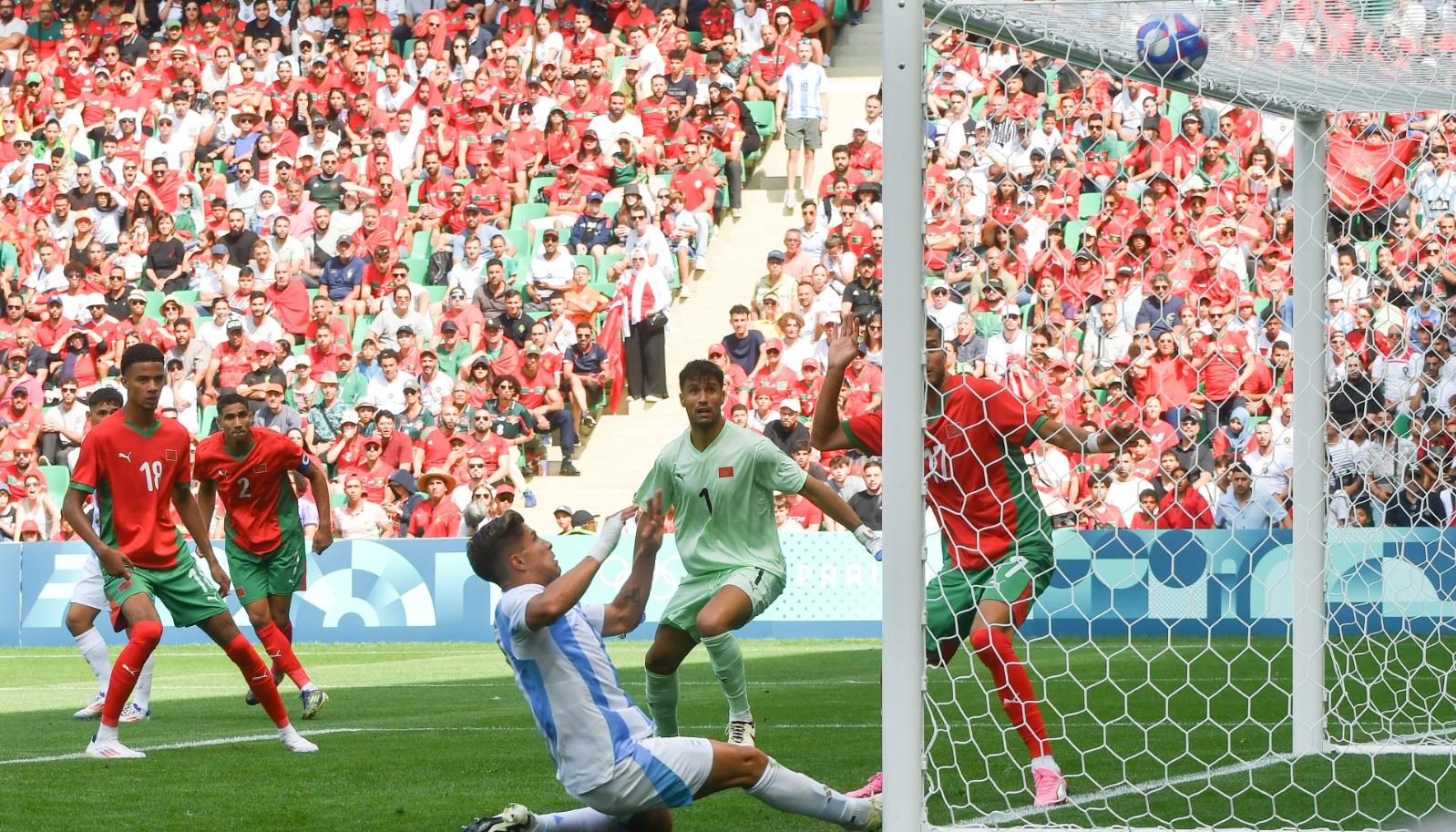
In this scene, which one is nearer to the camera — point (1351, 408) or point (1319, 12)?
point (1319, 12)

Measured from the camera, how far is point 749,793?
548 cm

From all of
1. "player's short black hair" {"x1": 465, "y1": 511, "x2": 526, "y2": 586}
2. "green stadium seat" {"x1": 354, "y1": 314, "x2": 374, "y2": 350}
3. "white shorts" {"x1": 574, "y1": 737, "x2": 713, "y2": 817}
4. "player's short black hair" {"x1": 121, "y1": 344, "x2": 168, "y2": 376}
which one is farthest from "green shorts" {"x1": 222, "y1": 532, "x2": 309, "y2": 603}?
"green stadium seat" {"x1": 354, "y1": 314, "x2": 374, "y2": 350}

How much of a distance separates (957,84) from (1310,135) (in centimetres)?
824

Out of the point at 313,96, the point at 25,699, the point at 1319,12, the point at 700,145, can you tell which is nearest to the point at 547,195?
the point at 700,145

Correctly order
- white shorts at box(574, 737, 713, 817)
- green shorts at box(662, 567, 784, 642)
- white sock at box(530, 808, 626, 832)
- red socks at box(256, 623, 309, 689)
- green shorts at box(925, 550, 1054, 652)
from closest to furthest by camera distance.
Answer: white shorts at box(574, 737, 713, 817) < white sock at box(530, 808, 626, 832) < green shorts at box(925, 550, 1054, 652) < green shorts at box(662, 567, 784, 642) < red socks at box(256, 623, 309, 689)

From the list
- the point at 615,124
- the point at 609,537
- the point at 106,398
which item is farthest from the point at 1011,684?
the point at 615,124

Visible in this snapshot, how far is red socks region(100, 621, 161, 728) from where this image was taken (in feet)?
27.5

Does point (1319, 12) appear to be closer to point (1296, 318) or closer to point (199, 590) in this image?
point (1296, 318)

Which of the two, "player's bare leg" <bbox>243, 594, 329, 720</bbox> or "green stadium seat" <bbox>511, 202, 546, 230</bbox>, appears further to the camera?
"green stadium seat" <bbox>511, 202, 546, 230</bbox>

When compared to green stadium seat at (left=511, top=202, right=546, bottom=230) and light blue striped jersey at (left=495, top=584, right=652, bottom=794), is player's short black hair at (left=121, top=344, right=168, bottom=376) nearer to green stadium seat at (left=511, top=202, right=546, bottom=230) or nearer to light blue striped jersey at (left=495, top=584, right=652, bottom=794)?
light blue striped jersey at (left=495, top=584, right=652, bottom=794)

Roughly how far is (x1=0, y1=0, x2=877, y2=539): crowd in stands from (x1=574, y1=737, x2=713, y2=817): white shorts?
11.6m

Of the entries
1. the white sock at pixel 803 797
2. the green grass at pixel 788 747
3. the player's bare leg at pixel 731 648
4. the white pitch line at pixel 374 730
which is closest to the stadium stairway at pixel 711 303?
the green grass at pixel 788 747

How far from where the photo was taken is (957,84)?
15.9 metres

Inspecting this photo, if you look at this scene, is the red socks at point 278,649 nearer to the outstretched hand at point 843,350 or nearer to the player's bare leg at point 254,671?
the player's bare leg at point 254,671
